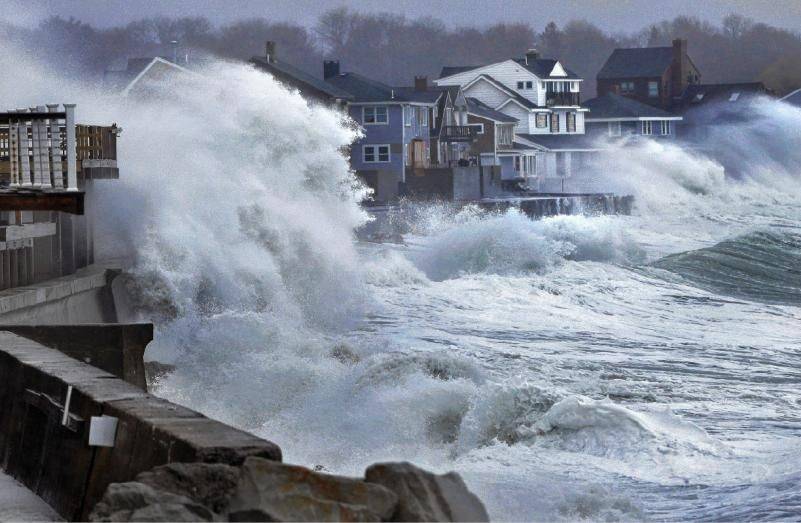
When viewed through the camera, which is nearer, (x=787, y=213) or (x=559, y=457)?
(x=559, y=457)

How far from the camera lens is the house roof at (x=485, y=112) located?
254 ft

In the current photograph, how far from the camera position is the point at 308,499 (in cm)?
567

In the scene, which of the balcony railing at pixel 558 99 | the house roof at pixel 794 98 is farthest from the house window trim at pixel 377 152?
the house roof at pixel 794 98

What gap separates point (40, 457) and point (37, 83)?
25.1m

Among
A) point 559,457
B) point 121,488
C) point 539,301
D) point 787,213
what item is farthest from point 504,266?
point 787,213

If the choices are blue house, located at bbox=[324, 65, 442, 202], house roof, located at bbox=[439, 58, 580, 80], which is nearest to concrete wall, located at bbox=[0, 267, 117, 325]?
blue house, located at bbox=[324, 65, 442, 202]

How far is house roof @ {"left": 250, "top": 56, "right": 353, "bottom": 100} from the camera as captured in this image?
2384 inches

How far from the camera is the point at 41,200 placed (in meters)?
11.5

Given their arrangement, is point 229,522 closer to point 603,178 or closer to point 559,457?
point 559,457

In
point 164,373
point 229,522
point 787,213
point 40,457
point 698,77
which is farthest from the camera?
point 698,77

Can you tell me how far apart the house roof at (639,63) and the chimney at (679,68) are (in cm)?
54

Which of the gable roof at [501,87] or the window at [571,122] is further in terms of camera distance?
the window at [571,122]

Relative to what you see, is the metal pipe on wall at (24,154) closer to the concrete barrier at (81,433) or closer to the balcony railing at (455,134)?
the concrete barrier at (81,433)

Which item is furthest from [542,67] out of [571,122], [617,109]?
[617,109]
